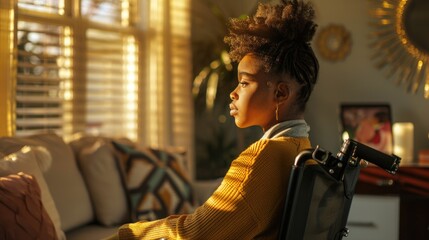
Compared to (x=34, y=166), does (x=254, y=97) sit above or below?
above

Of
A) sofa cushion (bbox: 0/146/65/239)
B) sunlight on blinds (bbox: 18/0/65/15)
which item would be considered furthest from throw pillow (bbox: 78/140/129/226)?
sunlight on blinds (bbox: 18/0/65/15)

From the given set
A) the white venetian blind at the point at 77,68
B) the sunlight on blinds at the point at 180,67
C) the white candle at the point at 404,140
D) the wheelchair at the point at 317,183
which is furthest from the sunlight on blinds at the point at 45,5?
the wheelchair at the point at 317,183

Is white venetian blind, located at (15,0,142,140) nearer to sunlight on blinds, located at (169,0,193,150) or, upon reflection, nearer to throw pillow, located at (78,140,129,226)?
sunlight on blinds, located at (169,0,193,150)

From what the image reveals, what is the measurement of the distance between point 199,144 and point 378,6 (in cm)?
146

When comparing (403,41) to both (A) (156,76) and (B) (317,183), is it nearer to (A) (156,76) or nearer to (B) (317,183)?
(A) (156,76)

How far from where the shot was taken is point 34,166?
2607mm

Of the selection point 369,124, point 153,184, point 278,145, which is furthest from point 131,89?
point 278,145

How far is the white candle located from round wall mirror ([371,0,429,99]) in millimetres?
351

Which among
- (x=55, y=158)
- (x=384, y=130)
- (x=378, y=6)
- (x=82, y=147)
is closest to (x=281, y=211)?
(x=55, y=158)

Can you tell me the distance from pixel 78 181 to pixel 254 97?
5.29ft

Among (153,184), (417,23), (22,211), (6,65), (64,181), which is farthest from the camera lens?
(417,23)

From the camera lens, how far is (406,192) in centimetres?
378

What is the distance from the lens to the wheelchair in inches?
58.4

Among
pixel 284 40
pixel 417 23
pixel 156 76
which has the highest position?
pixel 417 23
